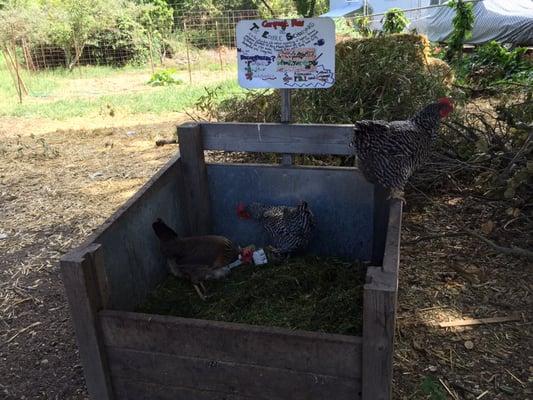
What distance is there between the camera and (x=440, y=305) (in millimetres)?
3297

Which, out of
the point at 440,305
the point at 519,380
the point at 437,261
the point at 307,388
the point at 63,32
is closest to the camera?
the point at 307,388

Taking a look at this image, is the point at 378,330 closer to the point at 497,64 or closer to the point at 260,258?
the point at 260,258

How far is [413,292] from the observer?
136 inches

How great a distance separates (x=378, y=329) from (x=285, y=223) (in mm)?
1711

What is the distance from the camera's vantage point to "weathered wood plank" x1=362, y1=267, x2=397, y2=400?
173 cm

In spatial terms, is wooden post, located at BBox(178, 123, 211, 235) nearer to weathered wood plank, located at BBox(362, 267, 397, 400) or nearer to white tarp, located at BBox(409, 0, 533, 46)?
weathered wood plank, located at BBox(362, 267, 397, 400)

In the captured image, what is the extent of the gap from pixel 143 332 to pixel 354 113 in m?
3.86

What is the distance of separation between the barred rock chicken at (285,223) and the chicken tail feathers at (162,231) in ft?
2.15

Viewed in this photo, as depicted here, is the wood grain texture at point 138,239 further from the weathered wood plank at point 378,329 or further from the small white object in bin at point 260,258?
the weathered wood plank at point 378,329

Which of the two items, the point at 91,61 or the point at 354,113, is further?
the point at 91,61

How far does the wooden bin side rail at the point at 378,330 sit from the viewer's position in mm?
1734

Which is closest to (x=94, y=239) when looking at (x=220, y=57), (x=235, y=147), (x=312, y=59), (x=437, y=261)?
(x=235, y=147)

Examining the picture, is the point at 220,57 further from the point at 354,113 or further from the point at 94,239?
the point at 94,239

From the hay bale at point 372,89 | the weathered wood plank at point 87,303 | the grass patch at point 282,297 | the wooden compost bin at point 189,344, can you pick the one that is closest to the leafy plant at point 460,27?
the hay bale at point 372,89
